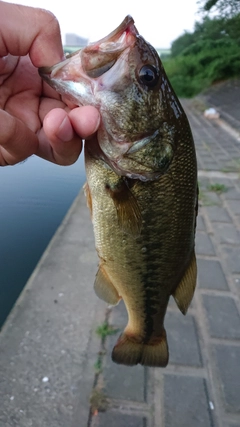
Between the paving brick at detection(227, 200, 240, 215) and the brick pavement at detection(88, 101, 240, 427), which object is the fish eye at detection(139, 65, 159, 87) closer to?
the brick pavement at detection(88, 101, 240, 427)

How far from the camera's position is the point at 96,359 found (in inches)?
101

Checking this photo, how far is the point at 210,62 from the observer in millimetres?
23141

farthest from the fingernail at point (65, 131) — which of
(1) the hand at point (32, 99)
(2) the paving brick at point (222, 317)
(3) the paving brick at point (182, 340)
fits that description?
(2) the paving brick at point (222, 317)

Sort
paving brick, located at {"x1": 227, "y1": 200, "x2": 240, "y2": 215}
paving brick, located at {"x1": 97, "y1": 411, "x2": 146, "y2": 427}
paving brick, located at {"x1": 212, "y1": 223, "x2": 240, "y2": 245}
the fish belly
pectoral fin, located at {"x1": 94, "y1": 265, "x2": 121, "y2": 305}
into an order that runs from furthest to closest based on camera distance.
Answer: paving brick, located at {"x1": 227, "y1": 200, "x2": 240, "y2": 215} < paving brick, located at {"x1": 212, "y1": 223, "x2": 240, "y2": 245} < paving brick, located at {"x1": 97, "y1": 411, "x2": 146, "y2": 427} < pectoral fin, located at {"x1": 94, "y1": 265, "x2": 121, "y2": 305} < the fish belly

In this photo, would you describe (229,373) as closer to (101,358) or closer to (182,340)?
(182,340)

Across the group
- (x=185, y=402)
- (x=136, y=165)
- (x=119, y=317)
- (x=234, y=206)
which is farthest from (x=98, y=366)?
(x=234, y=206)

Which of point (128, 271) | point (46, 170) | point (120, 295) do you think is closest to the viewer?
point (128, 271)

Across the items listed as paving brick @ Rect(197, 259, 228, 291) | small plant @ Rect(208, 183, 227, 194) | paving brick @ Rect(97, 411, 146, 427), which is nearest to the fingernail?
paving brick @ Rect(97, 411, 146, 427)

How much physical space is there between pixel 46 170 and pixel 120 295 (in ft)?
18.0

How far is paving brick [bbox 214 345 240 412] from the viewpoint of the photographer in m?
2.28

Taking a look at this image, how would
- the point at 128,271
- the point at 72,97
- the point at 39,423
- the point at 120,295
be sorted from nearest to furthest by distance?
1. the point at 72,97
2. the point at 128,271
3. the point at 120,295
4. the point at 39,423

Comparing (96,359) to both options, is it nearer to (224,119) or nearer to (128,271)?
(128,271)

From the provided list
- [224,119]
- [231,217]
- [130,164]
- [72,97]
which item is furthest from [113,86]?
[224,119]

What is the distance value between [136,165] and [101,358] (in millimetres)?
1716
